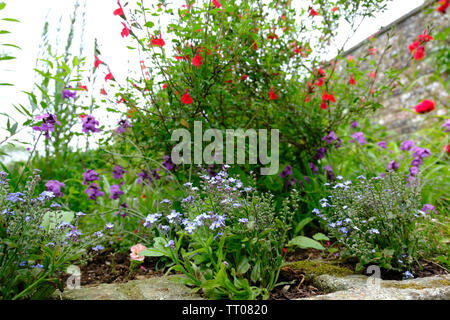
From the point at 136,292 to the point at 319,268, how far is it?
0.95m

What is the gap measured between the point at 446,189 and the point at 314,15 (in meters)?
2.06

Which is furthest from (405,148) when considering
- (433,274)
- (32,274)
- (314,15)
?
(32,274)

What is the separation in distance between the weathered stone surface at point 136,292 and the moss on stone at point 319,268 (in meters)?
0.60

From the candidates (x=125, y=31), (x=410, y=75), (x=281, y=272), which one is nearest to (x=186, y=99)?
(x=125, y=31)

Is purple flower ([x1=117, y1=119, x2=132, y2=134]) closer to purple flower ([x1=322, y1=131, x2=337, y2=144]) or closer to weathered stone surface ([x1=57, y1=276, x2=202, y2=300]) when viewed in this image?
weathered stone surface ([x1=57, y1=276, x2=202, y2=300])

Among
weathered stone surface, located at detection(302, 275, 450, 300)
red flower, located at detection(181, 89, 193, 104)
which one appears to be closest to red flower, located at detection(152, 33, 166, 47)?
red flower, located at detection(181, 89, 193, 104)

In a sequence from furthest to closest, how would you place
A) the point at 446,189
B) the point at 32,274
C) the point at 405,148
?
the point at 405,148
the point at 446,189
the point at 32,274

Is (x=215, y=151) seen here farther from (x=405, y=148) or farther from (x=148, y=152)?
(x=405, y=148)

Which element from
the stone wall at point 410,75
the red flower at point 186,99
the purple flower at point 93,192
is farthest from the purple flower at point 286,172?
the stone wall at point 410,75

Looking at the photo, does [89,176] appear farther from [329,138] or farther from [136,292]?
[329,138]

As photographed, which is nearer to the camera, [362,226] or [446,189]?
[362,226]

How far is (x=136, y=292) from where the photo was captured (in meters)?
1.50

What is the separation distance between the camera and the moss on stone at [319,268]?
1.65 meters

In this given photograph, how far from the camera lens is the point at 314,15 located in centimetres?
249
